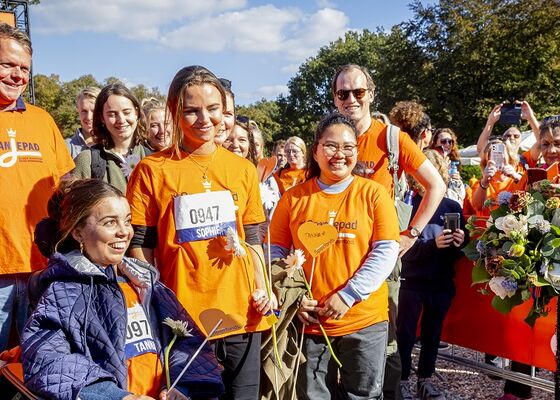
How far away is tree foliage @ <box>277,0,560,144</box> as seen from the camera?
3038 cm

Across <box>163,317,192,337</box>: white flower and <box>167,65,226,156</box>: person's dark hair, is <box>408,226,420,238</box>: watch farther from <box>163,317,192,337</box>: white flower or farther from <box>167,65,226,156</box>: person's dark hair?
<box>163,317,192,337</box>: white flower

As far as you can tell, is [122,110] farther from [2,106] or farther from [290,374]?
[290,374]

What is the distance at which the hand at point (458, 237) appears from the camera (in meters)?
4.74

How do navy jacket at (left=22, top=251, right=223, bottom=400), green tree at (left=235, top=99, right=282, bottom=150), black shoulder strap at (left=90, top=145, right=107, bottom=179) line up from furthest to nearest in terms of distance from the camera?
1. green tree at (left=235, top=99, right=282, bottom=150)
2. black shoulder strap at (left=90, top=145, right=107, bottom=179)
3. navy jacket at (left=22, top=251, right=223, bottom=400)

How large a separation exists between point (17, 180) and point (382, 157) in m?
2.23

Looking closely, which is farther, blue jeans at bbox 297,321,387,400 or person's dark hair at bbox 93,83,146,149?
person's dark hair at bbox 93,83,146,149

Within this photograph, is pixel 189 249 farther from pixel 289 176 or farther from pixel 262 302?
pixel 289 176

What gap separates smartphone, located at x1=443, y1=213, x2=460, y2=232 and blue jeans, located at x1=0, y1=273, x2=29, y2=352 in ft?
10.6

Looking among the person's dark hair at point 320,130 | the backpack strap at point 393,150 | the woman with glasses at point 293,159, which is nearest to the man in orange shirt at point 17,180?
the person's dark hair at point 320,130

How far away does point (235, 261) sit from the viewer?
8.98ft

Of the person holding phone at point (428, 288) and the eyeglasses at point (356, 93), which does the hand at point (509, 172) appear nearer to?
the person holding phone at point (428, 288)

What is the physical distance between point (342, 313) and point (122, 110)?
1963 mm


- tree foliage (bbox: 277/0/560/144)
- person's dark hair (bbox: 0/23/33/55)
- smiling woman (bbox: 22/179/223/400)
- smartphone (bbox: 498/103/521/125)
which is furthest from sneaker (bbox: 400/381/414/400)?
tree foliage (bbox: 277/0/560/144)

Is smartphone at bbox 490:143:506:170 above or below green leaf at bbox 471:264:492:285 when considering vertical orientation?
above
